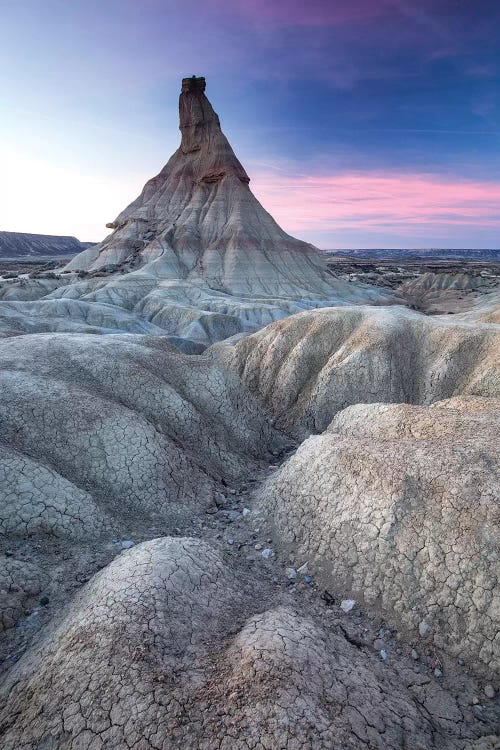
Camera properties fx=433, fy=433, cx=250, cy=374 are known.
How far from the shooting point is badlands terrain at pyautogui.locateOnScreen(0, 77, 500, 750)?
5219 millimetres

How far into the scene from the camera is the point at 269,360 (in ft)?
69.8

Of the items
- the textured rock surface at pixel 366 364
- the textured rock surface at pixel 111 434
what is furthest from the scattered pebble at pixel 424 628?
the textured rock surface at pixel 366 364

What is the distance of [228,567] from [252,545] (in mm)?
1769

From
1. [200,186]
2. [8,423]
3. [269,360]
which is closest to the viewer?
[8,423]

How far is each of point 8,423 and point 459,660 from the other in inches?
432

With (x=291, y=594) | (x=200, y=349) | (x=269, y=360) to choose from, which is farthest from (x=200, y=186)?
(x=291, y=594)

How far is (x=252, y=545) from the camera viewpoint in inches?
396

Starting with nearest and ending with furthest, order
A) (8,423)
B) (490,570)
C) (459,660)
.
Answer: (459,660)
(490,570)
(8,423)

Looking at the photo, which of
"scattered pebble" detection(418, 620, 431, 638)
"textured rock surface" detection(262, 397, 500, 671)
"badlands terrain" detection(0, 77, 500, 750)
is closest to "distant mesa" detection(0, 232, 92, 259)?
"badlands terrain" detection(0, 77, 500, 750)

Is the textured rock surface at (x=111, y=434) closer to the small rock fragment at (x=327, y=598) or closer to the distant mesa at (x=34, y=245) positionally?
the small rock fragment at (x=327, y=598)

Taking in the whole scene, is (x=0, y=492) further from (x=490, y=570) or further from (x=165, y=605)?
(x=490, y=570)

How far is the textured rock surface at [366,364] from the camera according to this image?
17.4m

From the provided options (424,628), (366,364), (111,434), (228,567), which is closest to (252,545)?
(228,567)

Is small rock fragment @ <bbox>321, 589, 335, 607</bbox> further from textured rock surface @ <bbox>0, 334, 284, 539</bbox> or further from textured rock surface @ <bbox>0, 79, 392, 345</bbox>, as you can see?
textured rock surface @ <bbox>0, 79, 392, 345</bbox>
